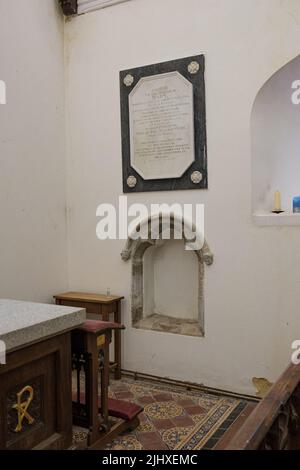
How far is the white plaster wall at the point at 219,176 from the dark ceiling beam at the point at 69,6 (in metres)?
0.15

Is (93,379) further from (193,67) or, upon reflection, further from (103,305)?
(193,67)

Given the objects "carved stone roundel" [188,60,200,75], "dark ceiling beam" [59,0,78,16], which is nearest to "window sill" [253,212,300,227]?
"carved stone roundel" [188,60,200,75]

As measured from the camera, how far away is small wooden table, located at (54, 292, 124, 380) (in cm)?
427

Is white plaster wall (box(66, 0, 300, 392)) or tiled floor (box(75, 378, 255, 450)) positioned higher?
white plaster wall (box(66, 0, 300, 392))

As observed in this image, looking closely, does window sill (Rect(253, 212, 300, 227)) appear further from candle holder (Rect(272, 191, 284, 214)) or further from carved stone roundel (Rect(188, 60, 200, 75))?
carved stone roundel (Rect(188, 60, 200, 75))

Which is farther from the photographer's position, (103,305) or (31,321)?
(103,305)

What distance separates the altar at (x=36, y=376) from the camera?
2.22 metres

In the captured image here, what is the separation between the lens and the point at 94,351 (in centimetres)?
279

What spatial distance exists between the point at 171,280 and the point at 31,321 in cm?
246

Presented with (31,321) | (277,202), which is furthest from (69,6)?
(31,321)

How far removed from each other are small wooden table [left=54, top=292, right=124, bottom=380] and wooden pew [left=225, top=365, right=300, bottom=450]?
2.64m

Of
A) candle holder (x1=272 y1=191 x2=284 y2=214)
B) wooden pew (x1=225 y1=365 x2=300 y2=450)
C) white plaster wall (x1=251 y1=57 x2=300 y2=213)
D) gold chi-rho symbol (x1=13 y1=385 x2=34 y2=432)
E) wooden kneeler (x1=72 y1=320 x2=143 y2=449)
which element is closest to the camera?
wooden pew (x1=225 y1=365 x2=300 y2=450)

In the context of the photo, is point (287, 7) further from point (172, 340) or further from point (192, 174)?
point (172, 340)

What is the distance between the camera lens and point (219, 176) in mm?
3934
